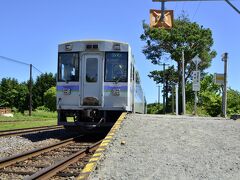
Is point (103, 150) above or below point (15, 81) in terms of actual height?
below

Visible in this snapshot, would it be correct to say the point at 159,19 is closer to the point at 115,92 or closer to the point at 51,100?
the point at 115,92

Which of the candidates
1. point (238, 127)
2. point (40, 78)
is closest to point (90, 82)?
point (238, 127)

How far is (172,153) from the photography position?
925 cm

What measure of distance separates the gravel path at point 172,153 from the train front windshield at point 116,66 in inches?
153

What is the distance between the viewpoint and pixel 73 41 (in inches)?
677

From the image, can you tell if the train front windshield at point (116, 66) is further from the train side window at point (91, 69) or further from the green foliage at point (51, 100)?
the green foliage at point (51, 100)

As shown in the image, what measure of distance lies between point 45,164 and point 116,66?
7368 millimetres

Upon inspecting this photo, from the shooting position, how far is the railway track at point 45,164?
865cm

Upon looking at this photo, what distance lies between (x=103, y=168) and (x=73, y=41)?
32.4ft

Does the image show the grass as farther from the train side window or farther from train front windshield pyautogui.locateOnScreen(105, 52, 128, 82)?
train front windshield pyautogui.locateOnScreen(105, 52, 128, 82)

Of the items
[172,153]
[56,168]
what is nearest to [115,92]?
[172,153]

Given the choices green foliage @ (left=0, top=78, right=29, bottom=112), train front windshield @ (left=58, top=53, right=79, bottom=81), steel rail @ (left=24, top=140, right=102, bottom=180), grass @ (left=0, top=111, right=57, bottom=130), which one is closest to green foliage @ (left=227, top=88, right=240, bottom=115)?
grass @ (left=0, top=111, right=57, bottom=130)

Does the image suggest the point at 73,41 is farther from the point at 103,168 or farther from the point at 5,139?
the point at 103,168

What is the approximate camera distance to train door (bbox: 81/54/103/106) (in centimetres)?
1697
